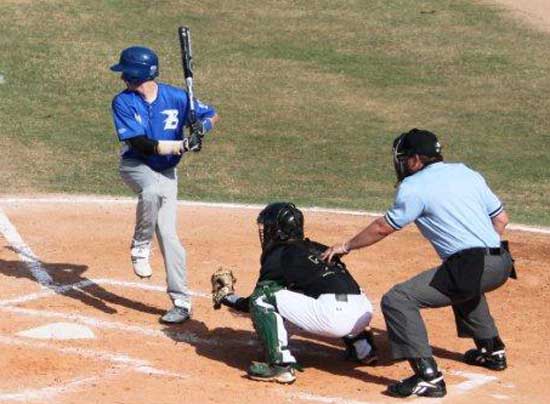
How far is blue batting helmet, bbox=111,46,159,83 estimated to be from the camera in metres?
10.5

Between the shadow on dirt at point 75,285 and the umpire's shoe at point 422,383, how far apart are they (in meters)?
2.93

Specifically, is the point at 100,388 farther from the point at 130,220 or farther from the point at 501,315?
the point at 130,220

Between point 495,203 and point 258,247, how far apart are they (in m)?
4.44

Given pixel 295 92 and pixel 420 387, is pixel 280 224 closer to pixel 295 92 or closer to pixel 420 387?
pixel 420 387

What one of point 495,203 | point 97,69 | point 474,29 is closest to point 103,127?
point 97,69

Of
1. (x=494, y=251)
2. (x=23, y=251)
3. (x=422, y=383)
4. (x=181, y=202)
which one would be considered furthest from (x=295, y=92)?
(x=422, y=383)

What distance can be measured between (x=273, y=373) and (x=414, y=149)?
1.93 metres

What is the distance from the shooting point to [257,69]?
25.9m

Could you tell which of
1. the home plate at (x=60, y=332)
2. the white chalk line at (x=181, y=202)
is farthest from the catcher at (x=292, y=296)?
the white chalk line at (x=181, y=202)

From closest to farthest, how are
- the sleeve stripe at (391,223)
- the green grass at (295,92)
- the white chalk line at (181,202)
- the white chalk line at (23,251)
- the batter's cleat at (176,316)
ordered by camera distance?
the sleeve stripe at (391,223) → the batter's cleat at (176,316) → the white chalk line at (23,251) → the white chalk line at (181,202) → the green grass at (295,92)

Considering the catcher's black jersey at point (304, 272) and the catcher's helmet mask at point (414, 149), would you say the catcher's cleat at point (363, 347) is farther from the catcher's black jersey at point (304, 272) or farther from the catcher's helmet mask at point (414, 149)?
the catcher's helmet mask at point (414, 149)

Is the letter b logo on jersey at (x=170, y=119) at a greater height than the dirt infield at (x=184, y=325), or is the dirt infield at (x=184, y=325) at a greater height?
the letter b logo on jersey at (x=170, y=119)

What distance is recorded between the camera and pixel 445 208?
29.7ft

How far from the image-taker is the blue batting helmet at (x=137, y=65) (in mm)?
10492
